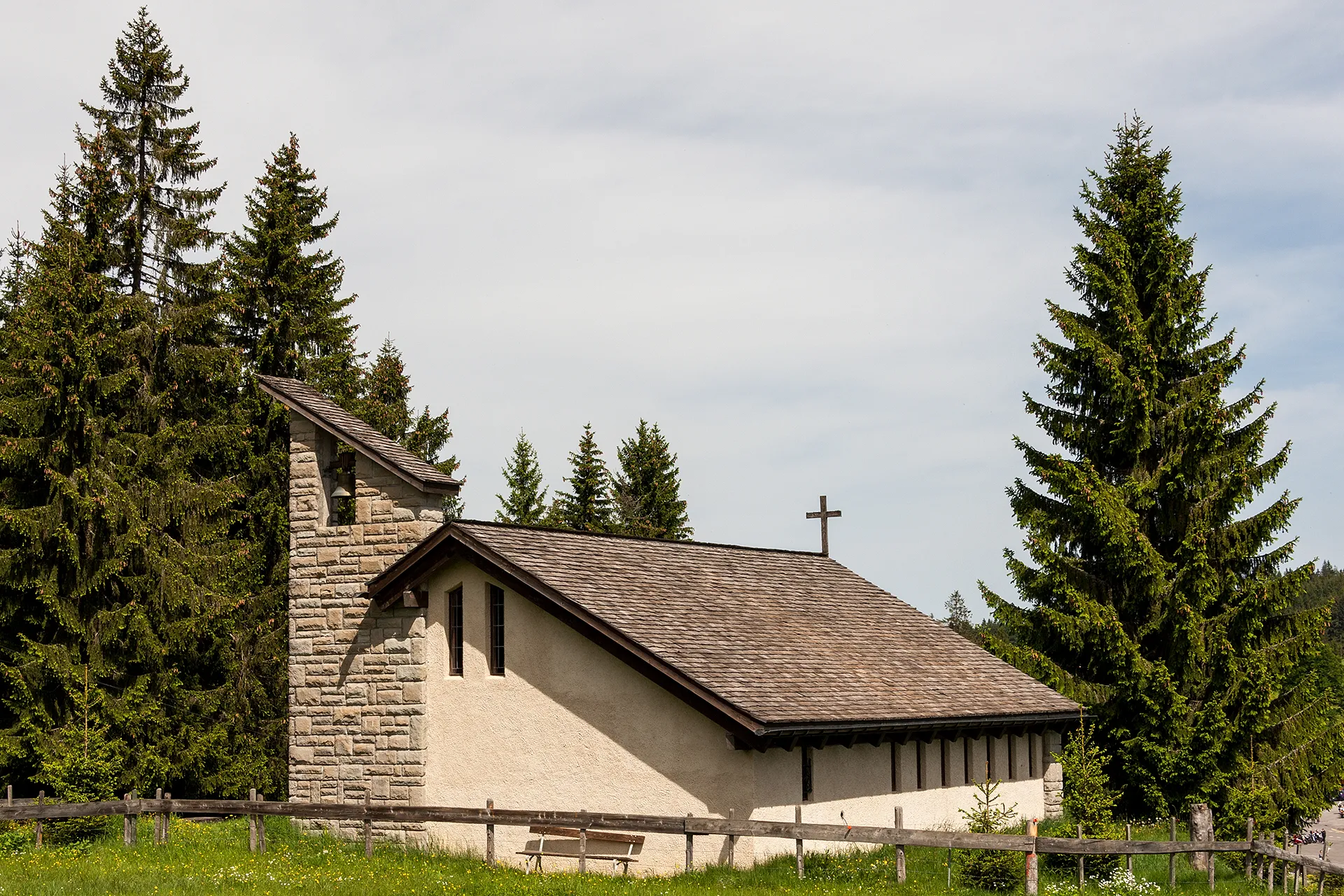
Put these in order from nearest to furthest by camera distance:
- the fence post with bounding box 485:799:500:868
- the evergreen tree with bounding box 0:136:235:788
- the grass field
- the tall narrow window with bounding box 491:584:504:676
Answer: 1. the grass field
2. the fence post with bounding box 485:799:500:868
3. the tall narrow window with bounding box 491:584:504:676
4. the evergreen tree with bounding box 0:136:235:788

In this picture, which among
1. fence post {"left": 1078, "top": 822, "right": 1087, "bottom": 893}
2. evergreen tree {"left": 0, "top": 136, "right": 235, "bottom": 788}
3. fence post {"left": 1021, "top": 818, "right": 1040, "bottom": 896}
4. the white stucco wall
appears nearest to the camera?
fence post {"left": 1021, "top": 818, "right": 1040, "bottom": 896}

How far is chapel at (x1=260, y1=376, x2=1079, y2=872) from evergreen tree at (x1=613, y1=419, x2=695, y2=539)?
125 ft

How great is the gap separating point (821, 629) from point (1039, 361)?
10800 millimetres

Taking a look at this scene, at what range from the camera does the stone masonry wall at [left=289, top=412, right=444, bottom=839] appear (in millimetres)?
24828

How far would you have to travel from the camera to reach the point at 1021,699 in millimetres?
28359

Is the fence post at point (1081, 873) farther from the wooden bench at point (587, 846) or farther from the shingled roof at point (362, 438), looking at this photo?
the shingled roof at point (362, 438)

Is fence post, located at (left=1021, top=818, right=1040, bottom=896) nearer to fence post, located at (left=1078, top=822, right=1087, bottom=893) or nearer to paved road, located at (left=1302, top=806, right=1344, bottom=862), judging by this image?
fence post, located at (left=1078, top=822, right=1087, bottom=893)

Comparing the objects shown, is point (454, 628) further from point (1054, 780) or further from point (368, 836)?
point (1054, 780)

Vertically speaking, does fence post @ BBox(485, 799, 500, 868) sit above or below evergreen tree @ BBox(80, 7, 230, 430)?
below

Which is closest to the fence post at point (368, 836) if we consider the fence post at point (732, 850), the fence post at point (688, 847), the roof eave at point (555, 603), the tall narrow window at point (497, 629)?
the tall narrow window at point (497, 629)

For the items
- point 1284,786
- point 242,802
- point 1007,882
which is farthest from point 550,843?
point 1284,786

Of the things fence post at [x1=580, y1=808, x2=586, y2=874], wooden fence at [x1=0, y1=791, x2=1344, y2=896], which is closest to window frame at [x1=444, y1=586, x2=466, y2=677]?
wooden fence at [x1=0, y1=791, x2=1344, y2=896]

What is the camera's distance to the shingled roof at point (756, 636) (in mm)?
21625

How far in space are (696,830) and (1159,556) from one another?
1595 cm
